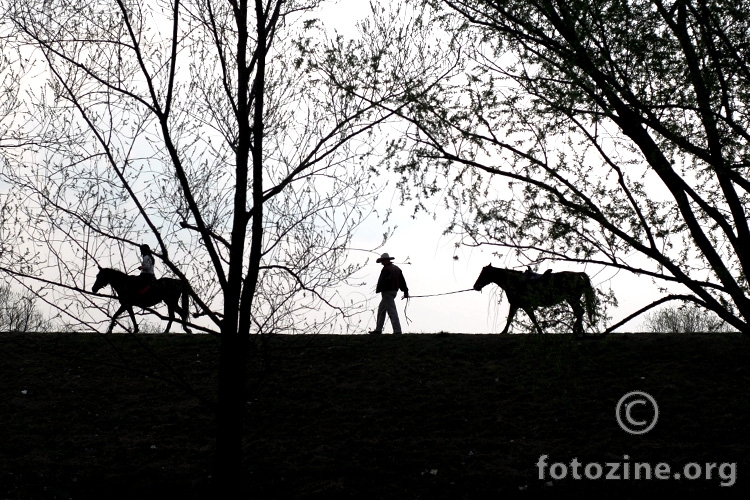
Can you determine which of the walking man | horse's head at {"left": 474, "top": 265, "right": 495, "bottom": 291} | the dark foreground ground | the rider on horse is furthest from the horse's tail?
the walking man

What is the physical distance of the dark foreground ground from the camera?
10992mm

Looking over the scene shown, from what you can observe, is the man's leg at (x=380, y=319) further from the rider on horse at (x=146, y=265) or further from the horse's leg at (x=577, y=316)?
the horse's leg at (x=577, y=316)

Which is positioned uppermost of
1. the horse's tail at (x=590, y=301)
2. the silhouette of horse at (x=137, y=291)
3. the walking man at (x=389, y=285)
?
the walking man at (x=389, y=285)

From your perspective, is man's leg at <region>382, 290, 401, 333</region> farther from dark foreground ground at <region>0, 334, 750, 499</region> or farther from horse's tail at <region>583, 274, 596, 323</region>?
horse's tail at <region>583, 274, 596, 323</region>

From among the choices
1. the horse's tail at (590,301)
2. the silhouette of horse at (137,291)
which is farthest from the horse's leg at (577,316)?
the silhouette of horse at (137,291)

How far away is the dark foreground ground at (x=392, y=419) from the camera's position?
1099cm

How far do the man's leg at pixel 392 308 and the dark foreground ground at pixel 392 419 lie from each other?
2.35 ft

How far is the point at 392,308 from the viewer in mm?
17828

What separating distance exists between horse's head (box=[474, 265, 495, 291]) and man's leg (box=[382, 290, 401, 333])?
5.99ft

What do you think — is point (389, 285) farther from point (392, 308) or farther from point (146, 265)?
point (146, 265)

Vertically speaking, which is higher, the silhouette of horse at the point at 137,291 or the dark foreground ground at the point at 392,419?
the silhouette of horse at the point at 137,291

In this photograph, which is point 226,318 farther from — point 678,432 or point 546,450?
point 678,432

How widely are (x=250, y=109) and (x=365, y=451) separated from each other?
5.77 m

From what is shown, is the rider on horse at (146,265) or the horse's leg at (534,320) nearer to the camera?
the horse's leg at (534,320)
